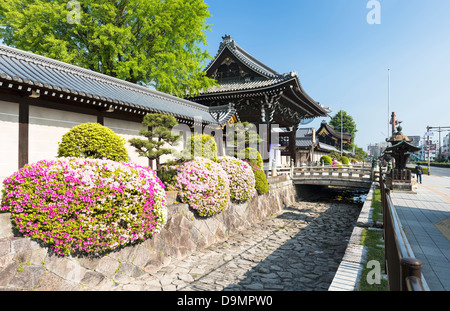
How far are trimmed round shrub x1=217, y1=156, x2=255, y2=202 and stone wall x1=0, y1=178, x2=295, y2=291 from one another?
1343 mm

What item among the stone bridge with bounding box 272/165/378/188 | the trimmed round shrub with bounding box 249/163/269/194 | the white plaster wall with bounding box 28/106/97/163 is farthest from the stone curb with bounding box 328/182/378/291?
the stone bridge with bounding box 272/165/378/188

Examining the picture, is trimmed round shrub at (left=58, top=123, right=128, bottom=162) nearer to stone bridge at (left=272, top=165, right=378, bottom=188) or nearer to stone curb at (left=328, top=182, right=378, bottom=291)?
stone curb at (left=328, top=182, right=378, bottom=291)

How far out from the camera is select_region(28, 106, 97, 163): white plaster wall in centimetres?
822

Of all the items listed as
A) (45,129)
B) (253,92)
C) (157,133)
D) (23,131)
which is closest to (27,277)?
(23,131)

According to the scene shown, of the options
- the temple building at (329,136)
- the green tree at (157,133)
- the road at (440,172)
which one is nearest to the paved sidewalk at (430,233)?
the green tree at (157,133)

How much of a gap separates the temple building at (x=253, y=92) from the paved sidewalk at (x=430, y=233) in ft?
32.8

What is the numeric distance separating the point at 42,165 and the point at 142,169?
2.23 m

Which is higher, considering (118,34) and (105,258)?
(118,34)

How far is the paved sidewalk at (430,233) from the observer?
184 inches

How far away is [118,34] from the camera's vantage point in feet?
50.3

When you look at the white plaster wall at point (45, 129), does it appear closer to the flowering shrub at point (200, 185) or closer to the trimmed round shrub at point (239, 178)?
the flowering shrub at point (200, 185)

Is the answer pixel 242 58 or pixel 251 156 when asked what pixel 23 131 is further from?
pixel 242 58

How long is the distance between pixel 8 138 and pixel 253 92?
14.5 meters

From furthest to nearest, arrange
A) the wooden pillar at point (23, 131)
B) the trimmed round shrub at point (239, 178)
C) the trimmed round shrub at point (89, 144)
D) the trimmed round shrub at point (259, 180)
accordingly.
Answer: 1. the trimmed round shrub at point (259, 180)
2. the trimmed round shrub at point (239, 178)
3. the wooden pillar at point (23, 131)
4. the trimmed round shrub at point (89, 144)
